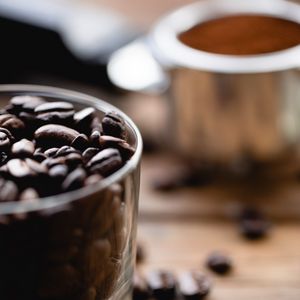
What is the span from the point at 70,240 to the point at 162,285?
311mm

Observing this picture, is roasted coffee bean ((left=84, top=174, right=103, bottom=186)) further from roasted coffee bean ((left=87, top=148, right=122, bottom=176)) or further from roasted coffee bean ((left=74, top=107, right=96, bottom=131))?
roasted coffee bean ((left=74, top=107, right=96, bottom=131))

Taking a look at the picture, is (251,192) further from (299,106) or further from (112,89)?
(112,89)

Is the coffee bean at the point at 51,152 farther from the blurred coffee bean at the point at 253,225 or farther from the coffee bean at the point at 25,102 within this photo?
the blurred coffee bean at the point at 253,225

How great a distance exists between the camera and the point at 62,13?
4.75 ft

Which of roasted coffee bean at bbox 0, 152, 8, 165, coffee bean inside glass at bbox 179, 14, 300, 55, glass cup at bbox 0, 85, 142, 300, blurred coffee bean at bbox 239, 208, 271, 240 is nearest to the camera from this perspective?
glass cup at bbox 0, 85, 142, 300

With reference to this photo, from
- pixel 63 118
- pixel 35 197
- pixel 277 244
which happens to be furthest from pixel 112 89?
pixel 35 197

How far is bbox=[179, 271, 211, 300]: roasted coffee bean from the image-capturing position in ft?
2.77

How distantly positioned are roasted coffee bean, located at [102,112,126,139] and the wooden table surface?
0.30 metres

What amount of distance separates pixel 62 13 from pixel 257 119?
59cm

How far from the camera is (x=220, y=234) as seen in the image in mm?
987

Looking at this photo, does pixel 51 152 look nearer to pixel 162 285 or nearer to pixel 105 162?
pixel 105 162

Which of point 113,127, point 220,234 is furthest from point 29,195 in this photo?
point 220,234

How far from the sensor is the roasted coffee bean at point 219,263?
90 centimetres

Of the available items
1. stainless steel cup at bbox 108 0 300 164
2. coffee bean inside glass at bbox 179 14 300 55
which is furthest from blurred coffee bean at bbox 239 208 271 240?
coffee bean inside glass at bbox 179 14 300 55
